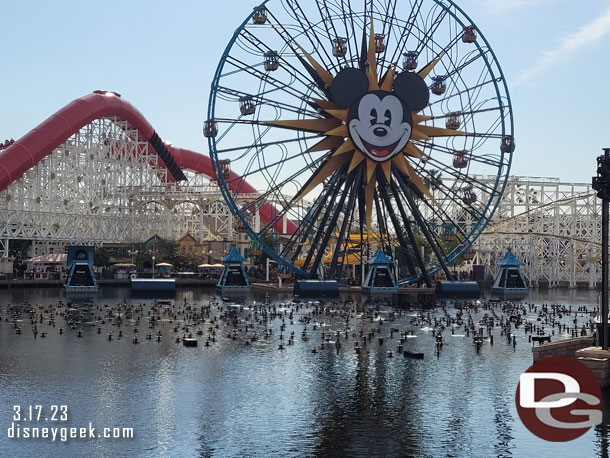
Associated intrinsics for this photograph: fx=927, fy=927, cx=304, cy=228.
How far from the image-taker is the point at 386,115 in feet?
285

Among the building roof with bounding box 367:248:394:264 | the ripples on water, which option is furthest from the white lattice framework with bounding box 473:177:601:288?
the ripples on water

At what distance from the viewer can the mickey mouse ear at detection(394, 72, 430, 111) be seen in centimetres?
8681

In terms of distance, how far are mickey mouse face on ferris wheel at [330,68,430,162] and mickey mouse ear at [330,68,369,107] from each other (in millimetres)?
489

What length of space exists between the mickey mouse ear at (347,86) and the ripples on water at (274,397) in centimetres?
3019

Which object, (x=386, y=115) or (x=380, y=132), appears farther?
(x=386, y=115)

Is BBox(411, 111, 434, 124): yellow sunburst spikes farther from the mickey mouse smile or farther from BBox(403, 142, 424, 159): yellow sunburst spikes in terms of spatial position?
BBox(403, 142, 424, 159): yellow sunburst spikes

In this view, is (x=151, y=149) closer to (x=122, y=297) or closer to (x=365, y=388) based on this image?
(x=122, y=297)

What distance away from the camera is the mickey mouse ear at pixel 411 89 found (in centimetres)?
8681

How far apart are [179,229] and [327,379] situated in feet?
352

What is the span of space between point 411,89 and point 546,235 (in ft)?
154

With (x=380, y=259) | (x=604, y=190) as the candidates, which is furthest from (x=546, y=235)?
(x=604, y=190)

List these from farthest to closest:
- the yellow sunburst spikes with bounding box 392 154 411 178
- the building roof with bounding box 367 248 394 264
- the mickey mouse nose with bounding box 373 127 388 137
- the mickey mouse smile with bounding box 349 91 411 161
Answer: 1. the building roof with bounding box 367 248 394 264
2. the yellow sunburst spikes with bounding box 392 154 411 178
3. the mickey mouse nose with bounding box 373 127 388 137
4. the mickey mouse smile with bounding box 349 91 411 161

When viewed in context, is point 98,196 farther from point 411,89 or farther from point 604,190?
point 604,190

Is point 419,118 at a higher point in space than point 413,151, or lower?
higher
